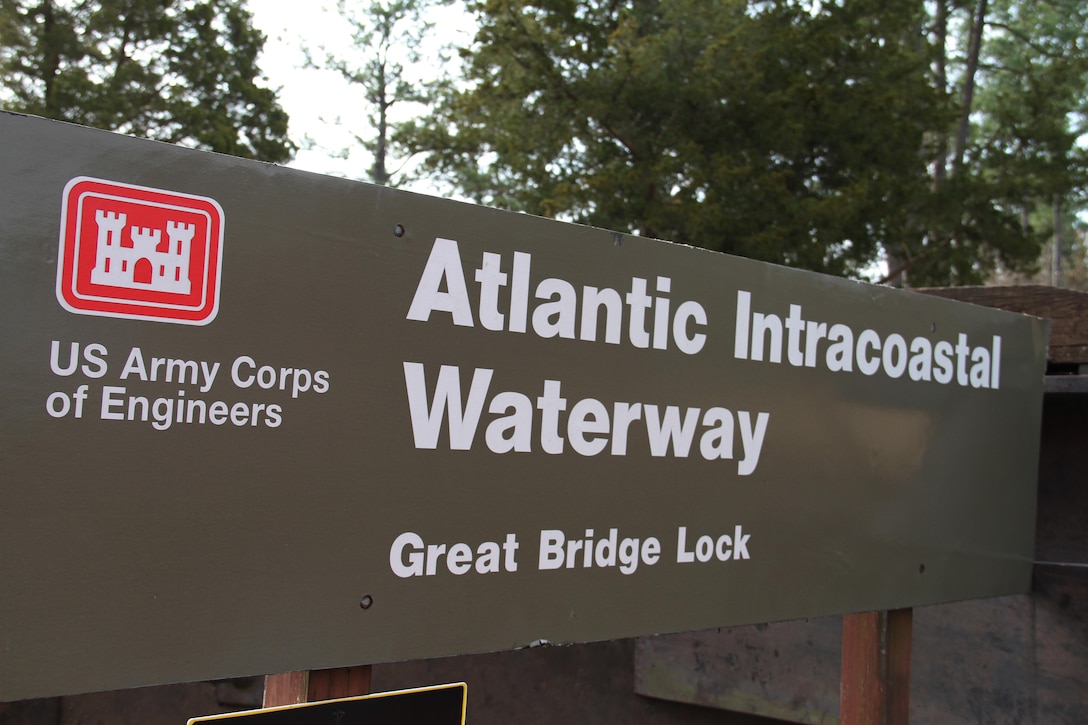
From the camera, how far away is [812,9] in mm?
18609

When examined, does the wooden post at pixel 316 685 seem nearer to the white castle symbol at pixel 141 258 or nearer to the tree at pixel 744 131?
the white castle symbol at pixel 141 258

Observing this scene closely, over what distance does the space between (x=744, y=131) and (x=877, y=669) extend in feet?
48.7

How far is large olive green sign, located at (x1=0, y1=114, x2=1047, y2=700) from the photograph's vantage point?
1.41m

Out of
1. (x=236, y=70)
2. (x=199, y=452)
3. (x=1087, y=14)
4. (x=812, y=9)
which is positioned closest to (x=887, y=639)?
(x=199, y=452)

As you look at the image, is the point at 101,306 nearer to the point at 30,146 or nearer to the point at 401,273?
the point at 30,146

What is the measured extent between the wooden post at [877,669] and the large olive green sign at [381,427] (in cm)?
25

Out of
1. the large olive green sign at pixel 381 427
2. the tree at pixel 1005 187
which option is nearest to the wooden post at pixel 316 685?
the large olive green sign at pixel 381 427

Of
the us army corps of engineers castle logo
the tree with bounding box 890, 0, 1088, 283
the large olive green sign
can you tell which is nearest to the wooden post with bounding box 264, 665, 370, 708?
the large olive green sign

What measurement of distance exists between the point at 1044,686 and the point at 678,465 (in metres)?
1.81

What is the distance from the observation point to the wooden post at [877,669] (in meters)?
2.70

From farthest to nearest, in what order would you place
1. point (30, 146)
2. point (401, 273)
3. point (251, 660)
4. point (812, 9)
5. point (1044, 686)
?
point (812, 9) → point (1044, 686) → point (401, 273) → point (251, 660) → point (30, 146)

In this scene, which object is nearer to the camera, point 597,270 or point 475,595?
point 475,595

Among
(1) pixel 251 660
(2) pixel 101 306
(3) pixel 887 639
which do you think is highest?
(2) pixel 101 306

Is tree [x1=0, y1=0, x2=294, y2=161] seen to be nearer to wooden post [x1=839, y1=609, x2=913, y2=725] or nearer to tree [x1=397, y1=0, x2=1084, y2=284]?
tree [x1=397, y1=0, x2=1084, y2=284]
